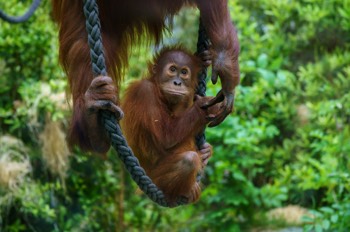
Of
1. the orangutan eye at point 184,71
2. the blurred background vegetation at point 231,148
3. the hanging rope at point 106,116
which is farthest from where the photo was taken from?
the blurred background vegetation at point 231,148

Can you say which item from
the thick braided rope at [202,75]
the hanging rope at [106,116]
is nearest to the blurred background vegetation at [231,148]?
the thick braided rope at [202,75]

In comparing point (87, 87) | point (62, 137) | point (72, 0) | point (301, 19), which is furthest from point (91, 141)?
point (301, 19)

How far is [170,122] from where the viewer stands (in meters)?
3.71

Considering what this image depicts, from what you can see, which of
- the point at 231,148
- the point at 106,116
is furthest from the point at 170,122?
the point at 231,148

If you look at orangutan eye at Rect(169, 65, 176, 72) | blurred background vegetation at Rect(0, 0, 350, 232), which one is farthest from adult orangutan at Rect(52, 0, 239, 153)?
blurred background vegetation at Rect(0, 0, 350, 232)

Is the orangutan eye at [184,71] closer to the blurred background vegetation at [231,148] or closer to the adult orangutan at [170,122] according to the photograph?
the adult orangutan at [170,122]

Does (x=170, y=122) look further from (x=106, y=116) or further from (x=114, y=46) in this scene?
(x=106, y=116)

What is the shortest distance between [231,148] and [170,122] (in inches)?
101

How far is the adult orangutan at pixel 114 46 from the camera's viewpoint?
3.29 m

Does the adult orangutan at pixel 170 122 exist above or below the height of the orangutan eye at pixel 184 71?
below

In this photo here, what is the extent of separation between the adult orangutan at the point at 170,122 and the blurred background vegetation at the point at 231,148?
174 centimetres

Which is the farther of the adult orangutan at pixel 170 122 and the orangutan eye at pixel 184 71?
the orangutan eye at pixel 184 71

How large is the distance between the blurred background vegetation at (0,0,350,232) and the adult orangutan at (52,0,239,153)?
1.76 m

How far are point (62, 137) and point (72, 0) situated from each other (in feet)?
8.21
